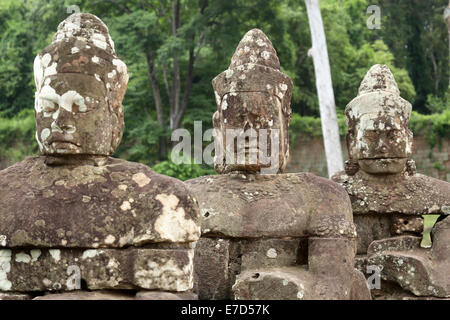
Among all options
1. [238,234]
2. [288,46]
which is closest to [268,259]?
[238,234]

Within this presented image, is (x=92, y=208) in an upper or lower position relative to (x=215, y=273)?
upper

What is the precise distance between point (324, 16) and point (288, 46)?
2854 mm

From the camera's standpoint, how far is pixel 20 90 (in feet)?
74.7

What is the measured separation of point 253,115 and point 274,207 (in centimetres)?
69

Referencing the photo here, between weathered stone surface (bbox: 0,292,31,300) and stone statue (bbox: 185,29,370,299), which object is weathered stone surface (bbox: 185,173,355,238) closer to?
stone statue (bbox: 185,29,370,299)

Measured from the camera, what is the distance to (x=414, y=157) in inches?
773

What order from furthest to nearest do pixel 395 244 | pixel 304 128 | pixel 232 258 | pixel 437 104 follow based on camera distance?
pixel 437 104, pixel 304 128, pixel 395 244, pixel 232 258

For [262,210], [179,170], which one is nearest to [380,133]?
[262,210]

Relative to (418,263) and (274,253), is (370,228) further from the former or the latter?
(274,253)

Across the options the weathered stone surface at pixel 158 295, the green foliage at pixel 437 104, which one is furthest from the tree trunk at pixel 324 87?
the weathered stone surface at pixel 158 295

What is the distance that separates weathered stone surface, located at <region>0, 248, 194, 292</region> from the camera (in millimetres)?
3354

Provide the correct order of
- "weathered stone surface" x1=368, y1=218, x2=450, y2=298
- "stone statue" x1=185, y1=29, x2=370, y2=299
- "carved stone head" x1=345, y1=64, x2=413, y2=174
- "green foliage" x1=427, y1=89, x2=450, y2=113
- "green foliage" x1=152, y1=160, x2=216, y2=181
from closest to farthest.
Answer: "stone statue" x1=185, y1=29, x2=370, y2=299 → "weathered stone surface" x1=368, y1=218, x2=450, y2=298 → "carved stone head" x1=345, y1=64, x2=413, y2=174 → "green foliage" x1=152, y1=160, x2=216, y2=181 → "green foliage" x1=427, y1=89, x2=450, y2=113

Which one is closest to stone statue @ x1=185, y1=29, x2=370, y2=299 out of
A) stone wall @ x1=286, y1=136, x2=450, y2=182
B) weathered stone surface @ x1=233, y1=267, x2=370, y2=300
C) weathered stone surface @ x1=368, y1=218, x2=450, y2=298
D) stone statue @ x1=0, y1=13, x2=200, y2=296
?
weathered stone surface @ x1=233, y1=267, x2=370, y2=300

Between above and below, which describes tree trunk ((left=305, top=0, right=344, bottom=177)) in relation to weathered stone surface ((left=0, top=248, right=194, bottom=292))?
above
